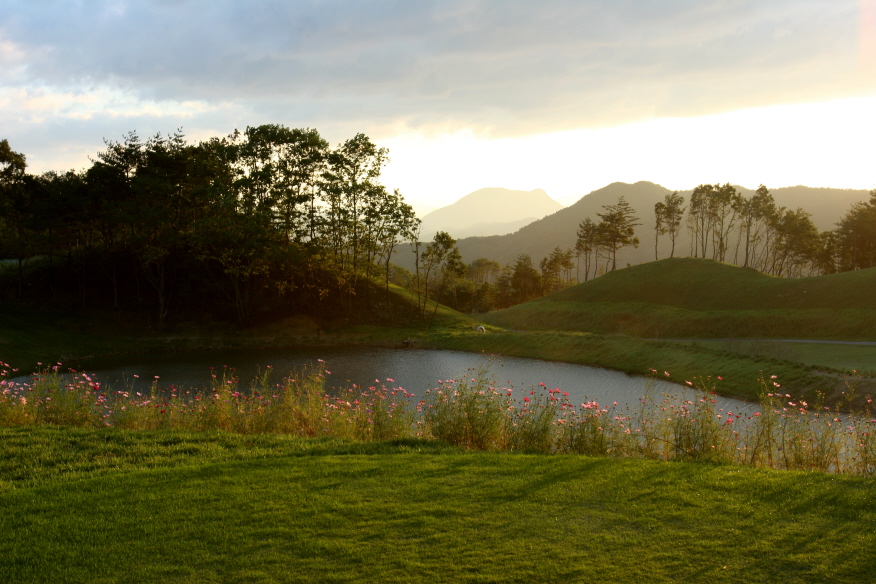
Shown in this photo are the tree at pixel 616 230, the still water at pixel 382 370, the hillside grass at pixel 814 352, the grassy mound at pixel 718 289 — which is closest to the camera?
the still water at pixel 382 370

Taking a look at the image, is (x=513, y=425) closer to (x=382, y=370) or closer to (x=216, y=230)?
(x=382, y=370)

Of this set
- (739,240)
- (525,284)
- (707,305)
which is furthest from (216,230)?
(739,240)

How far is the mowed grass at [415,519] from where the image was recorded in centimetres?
551

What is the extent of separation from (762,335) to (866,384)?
25.4 meters

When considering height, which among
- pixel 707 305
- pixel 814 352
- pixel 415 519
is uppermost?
pixel 707 305

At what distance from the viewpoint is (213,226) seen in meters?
42.2

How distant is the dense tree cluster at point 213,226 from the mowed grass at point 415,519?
1446 inches

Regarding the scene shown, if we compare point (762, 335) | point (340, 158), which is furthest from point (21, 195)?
point (762, 335)

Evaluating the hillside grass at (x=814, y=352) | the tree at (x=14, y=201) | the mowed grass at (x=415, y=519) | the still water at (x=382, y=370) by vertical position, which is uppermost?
A: the tree at (x=14, y=201)

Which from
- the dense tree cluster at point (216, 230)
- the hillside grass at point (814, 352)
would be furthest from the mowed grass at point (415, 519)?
the dense tree cluster at point (216, 230)

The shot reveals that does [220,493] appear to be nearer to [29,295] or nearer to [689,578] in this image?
[689,578]

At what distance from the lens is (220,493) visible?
24.2ft

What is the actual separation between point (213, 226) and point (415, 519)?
40.1 metres

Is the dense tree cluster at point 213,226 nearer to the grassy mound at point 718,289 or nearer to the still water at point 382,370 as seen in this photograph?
the still water at point 382,370
